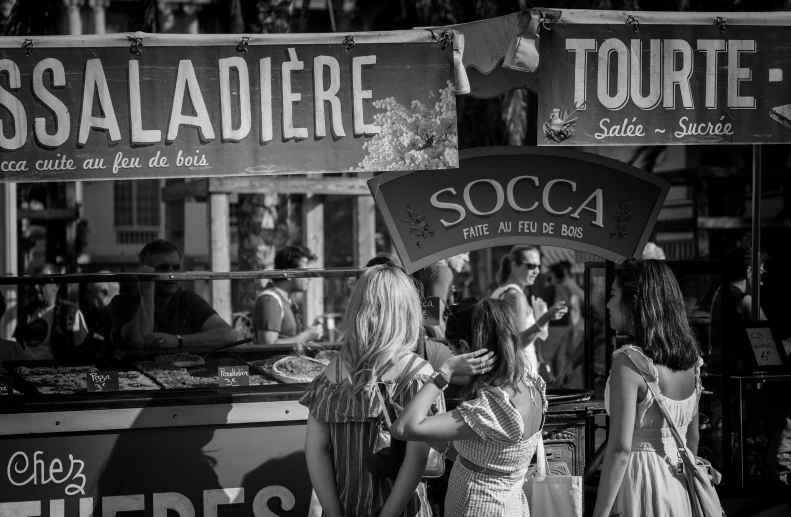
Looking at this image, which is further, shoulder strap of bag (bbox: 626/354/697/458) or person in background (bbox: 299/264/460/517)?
shoulder strap of bag (bbox: 626/354/697/458)

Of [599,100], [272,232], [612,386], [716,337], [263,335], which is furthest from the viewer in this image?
[272,232]

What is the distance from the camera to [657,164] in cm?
1463

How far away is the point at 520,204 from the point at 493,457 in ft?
8.10

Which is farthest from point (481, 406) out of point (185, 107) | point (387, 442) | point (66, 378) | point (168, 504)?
point (66, 378)

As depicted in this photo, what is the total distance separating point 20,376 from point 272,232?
19.1 ft

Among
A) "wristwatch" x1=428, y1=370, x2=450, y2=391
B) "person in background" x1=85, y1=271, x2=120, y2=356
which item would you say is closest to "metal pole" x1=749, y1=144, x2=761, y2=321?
"wristwatch" x1=428, y1=370, x2=450, y2=391

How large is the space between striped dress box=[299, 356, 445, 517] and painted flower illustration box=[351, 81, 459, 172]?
1.88 metres

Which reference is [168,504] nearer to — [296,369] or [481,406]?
[296,369]

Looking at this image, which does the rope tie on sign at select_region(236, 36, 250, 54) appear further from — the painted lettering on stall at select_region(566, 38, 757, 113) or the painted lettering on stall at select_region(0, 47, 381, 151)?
the painted lettering on stall at select_region(566, 38, 757, 113)

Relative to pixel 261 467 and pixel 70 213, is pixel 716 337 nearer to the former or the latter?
pixel 261 467

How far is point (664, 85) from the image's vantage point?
5.25m

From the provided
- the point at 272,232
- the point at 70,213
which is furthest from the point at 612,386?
the point at 70,213

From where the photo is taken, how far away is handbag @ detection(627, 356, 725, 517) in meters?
3.84

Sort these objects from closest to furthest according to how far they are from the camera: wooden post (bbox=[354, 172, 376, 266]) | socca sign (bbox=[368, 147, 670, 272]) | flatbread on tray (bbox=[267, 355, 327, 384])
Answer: flatbread on tray (bbox=[267, 355, 327, 384]), socca sign (bbox=[368, 147, 670, 272]), wooden post (bbox=[354, 172, 376, 266])
